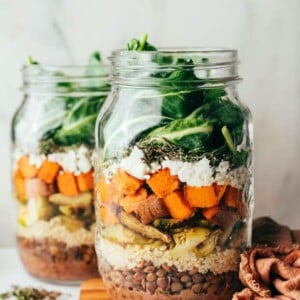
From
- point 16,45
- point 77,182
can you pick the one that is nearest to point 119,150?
point 77,182

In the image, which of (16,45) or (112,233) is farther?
(16,45)

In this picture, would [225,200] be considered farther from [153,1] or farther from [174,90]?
[153,1]

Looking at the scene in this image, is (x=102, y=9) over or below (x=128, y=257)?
over

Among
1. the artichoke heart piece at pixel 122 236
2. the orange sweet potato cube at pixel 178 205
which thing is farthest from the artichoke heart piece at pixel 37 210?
the orange sweet potato cube at pixel 178 205

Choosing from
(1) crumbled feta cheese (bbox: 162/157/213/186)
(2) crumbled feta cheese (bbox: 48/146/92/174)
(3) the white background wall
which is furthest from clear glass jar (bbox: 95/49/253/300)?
(3) the white background wall

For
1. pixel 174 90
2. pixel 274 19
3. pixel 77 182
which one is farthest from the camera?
pixel 274 19
